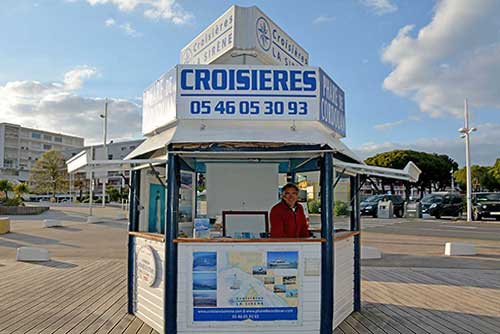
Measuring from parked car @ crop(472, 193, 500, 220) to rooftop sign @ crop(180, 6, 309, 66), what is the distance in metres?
23.3

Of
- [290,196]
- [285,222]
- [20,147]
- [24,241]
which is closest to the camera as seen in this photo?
[285,222]

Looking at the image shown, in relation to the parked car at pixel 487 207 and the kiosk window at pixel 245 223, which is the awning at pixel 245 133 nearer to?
the kiosk window at pixel 245 223

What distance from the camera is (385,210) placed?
28297 millimetres

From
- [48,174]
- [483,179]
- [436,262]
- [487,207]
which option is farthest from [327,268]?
[483,179]

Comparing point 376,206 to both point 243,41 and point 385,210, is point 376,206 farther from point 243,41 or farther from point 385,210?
point 243,41

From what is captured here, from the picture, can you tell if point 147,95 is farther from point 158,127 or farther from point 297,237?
point 297,237

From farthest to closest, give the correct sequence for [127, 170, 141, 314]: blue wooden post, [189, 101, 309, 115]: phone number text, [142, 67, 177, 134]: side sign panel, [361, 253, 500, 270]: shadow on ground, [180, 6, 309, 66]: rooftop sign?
[361, 253, 500, 270]: shadow on ground < [180, 6, 309, 66]: rooftop sign < [127, 170, 141, 314]: blue wooden post < [142, 67, 177, 134]: side sign panel < [189, 101, 309, 115]: phone number text

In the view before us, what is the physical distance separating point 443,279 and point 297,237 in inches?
190

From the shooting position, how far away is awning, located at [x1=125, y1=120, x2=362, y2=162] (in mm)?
4621

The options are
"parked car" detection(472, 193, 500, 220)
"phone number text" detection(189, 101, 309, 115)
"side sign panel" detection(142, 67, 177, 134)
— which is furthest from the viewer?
"parked car" detection(472, 193, 500, 220)

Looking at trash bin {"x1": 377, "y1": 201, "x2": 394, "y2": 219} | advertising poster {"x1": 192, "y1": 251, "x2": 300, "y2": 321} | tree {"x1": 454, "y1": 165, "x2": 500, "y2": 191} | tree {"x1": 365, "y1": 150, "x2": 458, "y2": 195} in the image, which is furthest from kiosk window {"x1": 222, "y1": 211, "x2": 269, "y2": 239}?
tree {"x1": 454, "y1": 165, "x2": 500, "y2": 191}

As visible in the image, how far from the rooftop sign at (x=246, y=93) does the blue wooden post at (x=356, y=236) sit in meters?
1.87

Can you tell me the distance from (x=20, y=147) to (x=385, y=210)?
263 feet

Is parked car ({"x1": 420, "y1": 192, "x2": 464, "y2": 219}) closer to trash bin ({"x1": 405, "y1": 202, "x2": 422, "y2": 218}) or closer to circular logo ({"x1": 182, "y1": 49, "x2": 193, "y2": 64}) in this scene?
trash bin ({"x1": 405, "y1": 202, "x2": 422, "y2": 218})
